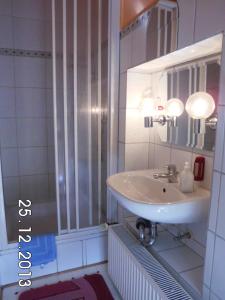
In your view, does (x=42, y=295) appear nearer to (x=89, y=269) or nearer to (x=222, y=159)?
(x=89, y=269)

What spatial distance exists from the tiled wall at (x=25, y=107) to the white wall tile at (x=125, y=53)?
0.78m

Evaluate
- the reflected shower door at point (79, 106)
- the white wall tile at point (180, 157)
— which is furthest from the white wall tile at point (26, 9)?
the white wall tile at point (180, 157)

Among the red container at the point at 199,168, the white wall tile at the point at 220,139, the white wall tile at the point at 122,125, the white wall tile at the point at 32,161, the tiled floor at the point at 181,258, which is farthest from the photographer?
the white wall tile at the point at 32,161

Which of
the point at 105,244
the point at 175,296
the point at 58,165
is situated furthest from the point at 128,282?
the point at 58,165

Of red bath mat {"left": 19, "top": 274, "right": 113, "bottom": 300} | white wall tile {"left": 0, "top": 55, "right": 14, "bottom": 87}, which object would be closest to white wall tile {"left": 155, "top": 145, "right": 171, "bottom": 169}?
red bath mat {"left": 19, "top": 274, "right": 113, "bottom": 300}

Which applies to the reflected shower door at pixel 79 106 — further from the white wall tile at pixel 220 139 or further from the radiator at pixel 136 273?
the white wall tile at pixel 220 139

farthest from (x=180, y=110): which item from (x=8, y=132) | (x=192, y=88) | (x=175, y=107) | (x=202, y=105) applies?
(x=8, y=132)

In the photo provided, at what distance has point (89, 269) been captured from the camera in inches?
75.7

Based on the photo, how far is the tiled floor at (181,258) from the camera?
120 centimetres

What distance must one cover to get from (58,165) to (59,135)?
0.71 ft

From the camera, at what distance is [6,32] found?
2238 millimetres

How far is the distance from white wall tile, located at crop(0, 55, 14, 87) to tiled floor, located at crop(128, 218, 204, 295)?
5.90ft

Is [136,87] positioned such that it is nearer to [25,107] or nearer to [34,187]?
[25,107]

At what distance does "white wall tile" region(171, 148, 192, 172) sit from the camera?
146 cm
